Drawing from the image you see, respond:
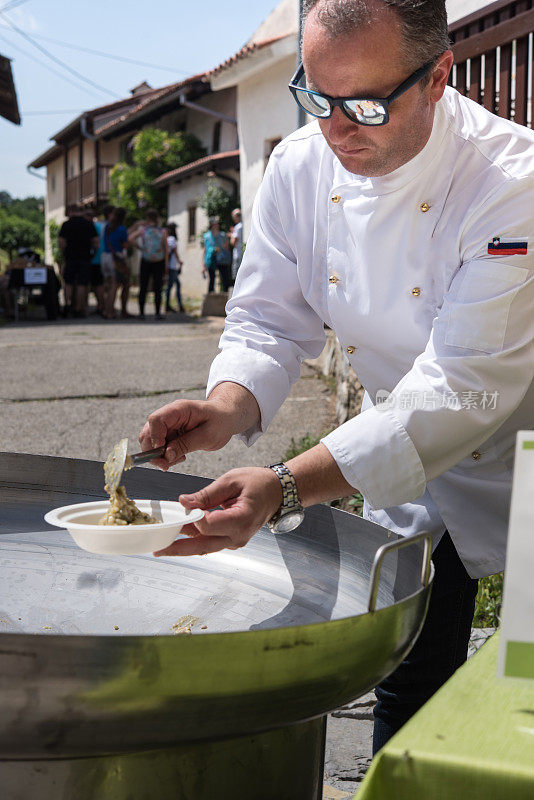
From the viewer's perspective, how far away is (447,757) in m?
0.70

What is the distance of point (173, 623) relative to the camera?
1284 mm

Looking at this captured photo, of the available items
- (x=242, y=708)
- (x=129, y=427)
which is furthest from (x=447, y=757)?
(x=129, y=427)

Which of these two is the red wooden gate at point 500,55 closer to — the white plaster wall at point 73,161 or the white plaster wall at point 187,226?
the white plaster wall at point 187,226

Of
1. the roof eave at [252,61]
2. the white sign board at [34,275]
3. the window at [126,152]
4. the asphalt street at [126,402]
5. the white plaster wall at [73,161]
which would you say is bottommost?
the asphalt street at [126,402]

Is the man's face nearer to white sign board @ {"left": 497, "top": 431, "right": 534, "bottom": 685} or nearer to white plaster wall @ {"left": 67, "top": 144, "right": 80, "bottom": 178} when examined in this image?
white sign board @ {"left": 497, "top": 431, "right": 534, "bottom": 685}

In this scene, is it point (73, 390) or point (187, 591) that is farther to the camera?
point (73, 390)

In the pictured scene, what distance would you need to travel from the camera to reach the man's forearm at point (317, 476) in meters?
1.19

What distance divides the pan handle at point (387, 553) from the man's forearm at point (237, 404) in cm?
56

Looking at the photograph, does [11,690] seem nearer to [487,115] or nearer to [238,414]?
[238,414]

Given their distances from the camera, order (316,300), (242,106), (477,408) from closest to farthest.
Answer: (477,408) → (316,300) → (242,106)

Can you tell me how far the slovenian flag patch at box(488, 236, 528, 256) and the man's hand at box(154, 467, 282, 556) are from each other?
48 cm

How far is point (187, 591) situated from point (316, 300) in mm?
598

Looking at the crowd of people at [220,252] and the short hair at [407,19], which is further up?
the crowd of people at [220,252]

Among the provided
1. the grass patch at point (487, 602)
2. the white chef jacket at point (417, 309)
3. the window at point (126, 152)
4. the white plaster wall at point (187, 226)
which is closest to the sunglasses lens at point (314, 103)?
the white chef jacket at point (417, 309)
